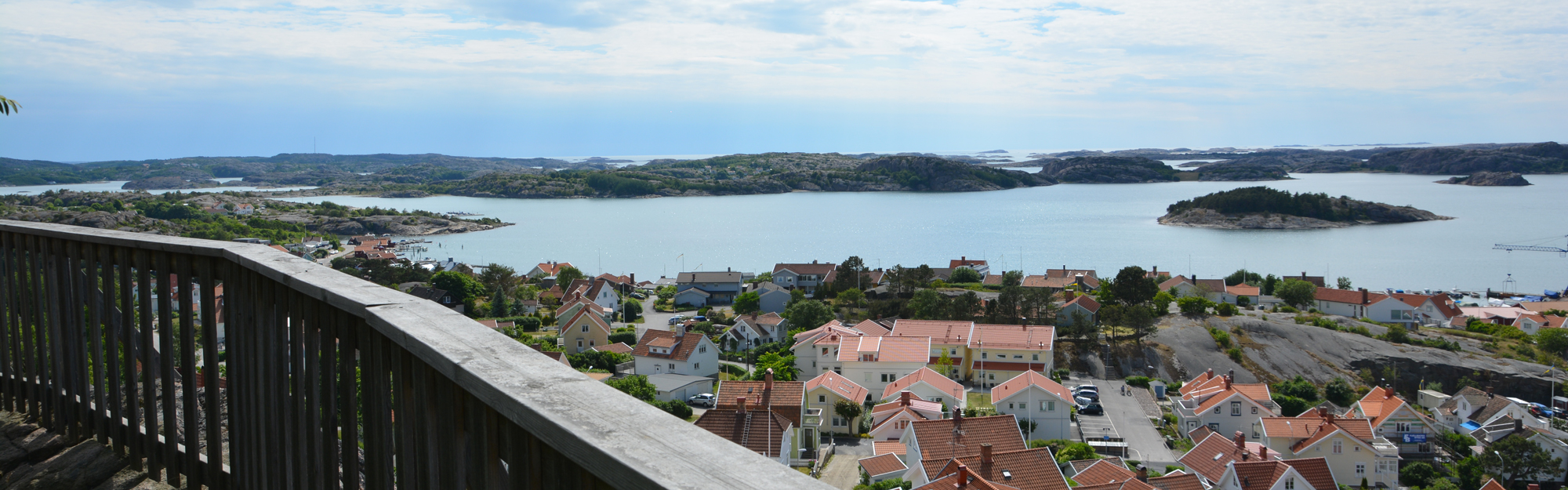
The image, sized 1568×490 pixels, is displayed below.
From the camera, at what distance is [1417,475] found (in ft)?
39.0

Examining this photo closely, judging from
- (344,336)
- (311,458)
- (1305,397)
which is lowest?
(1305,397)

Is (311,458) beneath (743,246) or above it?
above

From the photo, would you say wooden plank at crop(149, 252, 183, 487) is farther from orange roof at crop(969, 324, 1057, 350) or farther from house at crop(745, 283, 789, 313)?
house at crop(745, 283, 789, 313)

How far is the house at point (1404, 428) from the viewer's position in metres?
13.4

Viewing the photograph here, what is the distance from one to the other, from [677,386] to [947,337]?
19.2 ft

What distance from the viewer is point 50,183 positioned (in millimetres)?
77625

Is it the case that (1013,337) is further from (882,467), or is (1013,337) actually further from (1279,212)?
(1279,212)

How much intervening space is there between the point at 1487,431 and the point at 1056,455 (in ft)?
24.4

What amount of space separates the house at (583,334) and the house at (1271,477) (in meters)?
11.8

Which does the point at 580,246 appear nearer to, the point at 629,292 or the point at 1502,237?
the point at 629,292

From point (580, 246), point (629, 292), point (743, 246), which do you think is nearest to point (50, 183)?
point (580, 246)

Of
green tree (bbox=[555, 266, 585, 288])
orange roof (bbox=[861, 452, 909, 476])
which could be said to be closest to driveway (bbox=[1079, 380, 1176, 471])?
orange roof (bbox=[861, 452, 909, 476])

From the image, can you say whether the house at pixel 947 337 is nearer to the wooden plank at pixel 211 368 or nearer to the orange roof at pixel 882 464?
the orange roof at pixel 882 464

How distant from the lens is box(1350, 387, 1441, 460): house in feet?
44.0
